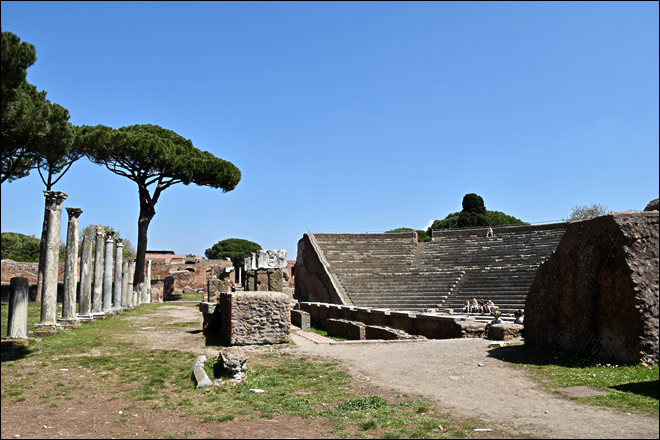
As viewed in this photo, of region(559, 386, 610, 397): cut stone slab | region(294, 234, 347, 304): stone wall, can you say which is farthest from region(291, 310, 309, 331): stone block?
region(559, 386, 610, 397): cut stone slab

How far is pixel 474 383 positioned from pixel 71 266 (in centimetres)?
1120

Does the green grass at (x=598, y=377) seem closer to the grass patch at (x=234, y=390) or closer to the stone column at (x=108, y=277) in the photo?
the grass patch at (x=234, y=390)

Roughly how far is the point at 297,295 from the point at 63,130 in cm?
1639

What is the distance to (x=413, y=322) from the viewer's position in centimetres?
1208

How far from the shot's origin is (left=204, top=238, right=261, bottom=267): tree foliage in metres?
60.3

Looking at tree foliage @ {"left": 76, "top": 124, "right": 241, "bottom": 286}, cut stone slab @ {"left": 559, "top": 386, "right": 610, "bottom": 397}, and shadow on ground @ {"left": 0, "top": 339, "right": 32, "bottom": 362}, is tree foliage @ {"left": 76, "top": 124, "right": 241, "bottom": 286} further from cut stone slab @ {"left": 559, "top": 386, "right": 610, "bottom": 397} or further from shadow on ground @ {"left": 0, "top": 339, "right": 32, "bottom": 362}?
cut stone slab @ {"left": 559, "top": 386, "right": 610, "bottom": 397}

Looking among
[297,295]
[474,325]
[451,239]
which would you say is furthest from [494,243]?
[474,325]

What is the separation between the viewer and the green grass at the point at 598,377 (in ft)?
15.2

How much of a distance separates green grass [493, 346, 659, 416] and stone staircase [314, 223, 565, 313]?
10296mm

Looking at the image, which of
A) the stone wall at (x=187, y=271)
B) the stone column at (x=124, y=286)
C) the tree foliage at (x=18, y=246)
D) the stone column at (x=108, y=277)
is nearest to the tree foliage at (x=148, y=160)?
the stone column at (x=124, y=286)

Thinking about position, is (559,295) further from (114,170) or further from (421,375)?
(114,170)

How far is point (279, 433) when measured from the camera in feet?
13.0

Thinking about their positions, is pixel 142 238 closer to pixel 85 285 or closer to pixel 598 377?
pixel 85 285

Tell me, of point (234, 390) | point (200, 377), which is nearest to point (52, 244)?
point (200, 377)
